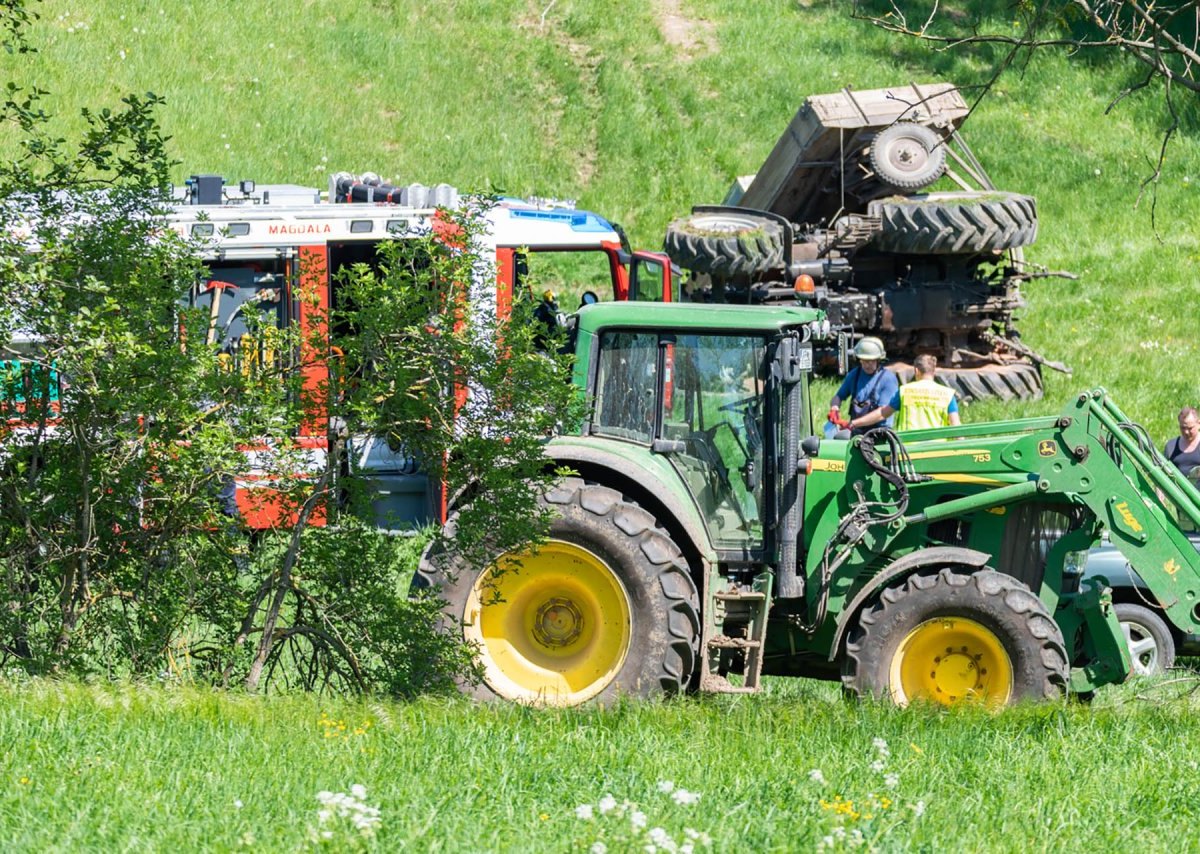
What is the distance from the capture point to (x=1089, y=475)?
788 cm

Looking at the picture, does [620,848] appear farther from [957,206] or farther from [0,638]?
[957,206]

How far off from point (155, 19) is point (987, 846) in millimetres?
22566

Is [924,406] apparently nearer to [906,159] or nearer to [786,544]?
[786,544]

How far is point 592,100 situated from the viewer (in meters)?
25.1

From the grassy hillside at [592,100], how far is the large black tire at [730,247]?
4723 millimetres

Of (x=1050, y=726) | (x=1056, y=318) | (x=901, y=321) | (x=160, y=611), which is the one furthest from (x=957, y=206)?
(x=160, y=611)

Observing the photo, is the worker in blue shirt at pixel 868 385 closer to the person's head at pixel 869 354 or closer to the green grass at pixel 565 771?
the person's head at pixel 869 354

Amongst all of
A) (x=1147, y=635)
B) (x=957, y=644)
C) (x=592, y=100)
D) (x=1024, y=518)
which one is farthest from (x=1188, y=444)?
(x=592, y=100)

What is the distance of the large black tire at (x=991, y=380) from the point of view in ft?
53.0

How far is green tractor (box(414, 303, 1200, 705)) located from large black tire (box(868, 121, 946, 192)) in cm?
898

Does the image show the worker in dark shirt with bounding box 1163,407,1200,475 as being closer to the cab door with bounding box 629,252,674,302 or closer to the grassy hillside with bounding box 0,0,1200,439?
the cab door with bounding box 629,252,674,302

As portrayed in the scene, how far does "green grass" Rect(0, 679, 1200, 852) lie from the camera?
5.23 metres

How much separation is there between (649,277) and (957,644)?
7.06 meters

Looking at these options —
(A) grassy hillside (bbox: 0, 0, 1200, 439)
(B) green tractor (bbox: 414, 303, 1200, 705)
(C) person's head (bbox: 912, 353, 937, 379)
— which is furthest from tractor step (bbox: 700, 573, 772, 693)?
(A) grassy hillside (bbox: 0, 0, 1200, 439)
